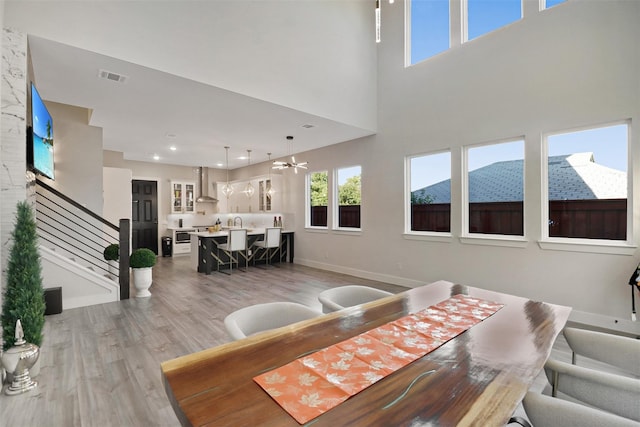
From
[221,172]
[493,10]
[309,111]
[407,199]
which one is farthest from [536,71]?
[221,172]

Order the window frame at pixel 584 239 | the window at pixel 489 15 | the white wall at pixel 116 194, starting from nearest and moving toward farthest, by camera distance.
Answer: the window frame at pixel 584 239 < the window at pixel 489 15 < the white wall at pixel 116 194

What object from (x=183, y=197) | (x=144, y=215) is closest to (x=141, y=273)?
(x=144, y=215)

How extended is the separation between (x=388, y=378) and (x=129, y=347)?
286 centimetres

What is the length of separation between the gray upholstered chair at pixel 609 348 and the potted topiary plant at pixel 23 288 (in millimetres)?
3763

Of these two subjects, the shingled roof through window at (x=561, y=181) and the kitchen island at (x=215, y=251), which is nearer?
the shingled roof through window at (x=561, y=181)

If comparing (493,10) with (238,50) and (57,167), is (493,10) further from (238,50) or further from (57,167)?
(57,167)

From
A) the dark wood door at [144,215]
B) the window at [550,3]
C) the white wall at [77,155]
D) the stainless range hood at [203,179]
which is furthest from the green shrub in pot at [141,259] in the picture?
the window at [550,3]

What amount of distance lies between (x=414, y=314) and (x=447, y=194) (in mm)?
3656

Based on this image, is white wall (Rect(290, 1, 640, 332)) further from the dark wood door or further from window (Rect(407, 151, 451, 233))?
the dark wood door

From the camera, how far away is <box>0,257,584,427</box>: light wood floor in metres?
1.98

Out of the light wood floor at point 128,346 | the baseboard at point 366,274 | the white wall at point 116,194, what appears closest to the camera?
the light wood floor at point 128,346

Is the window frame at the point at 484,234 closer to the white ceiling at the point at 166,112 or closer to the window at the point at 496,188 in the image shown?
the window at the point at 496,188

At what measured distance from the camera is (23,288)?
2354 mm

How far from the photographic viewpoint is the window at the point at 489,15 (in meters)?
4.24
